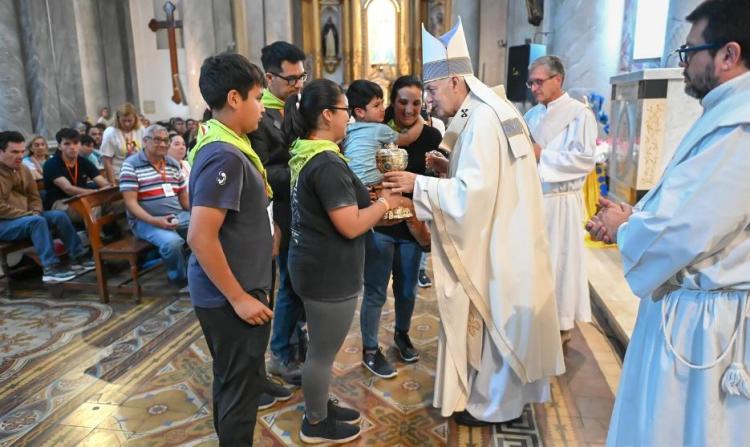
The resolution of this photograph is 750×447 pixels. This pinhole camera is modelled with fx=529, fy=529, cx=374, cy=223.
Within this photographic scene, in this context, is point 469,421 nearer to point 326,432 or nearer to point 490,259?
point 326,432

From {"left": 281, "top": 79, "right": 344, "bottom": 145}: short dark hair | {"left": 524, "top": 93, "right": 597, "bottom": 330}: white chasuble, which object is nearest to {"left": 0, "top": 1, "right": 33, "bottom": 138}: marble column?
{"left": 281, "top": 79, "right": 344, "bottom": 145}: short dark hair

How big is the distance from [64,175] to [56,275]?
4.05 ft

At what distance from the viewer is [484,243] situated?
226 centimetres

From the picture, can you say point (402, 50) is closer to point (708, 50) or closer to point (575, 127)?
point (575, 127)

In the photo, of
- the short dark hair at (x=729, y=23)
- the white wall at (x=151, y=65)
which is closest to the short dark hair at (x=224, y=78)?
the short dark hair at (x=729, y=23)

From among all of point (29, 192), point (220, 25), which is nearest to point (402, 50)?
point (220, 25)

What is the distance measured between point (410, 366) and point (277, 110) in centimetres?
164

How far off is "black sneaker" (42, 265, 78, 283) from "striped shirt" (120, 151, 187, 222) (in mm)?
948

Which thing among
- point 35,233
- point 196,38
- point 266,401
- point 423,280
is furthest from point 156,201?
point 196,38

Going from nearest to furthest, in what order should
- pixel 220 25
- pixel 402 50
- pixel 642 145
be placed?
pixel 642 145 < pixel 220 25 < pixel 402 50

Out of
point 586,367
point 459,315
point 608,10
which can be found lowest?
point 586,367

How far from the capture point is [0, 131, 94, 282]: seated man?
4.48 m

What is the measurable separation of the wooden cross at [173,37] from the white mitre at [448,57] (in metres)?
12.1

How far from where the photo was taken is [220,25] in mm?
13078
